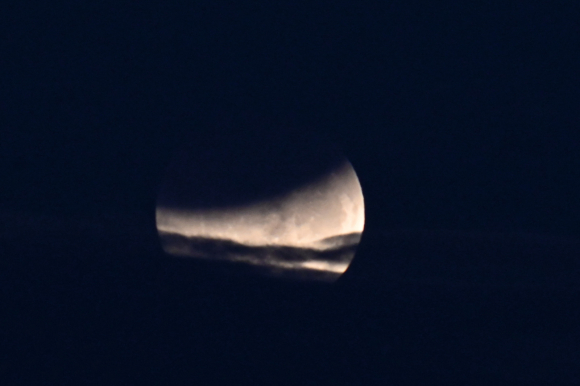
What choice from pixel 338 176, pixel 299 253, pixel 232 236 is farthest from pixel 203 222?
pixel 338 176

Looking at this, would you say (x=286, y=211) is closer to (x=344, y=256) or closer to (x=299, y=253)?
(x=299, y=253)

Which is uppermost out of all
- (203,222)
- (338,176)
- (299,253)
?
(338,176)

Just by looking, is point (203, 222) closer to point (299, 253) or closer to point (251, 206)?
point (251, 206)

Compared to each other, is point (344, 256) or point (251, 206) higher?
point (251, 206)

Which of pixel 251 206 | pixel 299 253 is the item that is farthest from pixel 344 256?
pixel 251 206

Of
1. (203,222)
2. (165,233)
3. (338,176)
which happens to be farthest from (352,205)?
(165,233)

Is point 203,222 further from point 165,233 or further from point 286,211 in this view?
point 286,211

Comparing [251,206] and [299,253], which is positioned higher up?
[251,206]
